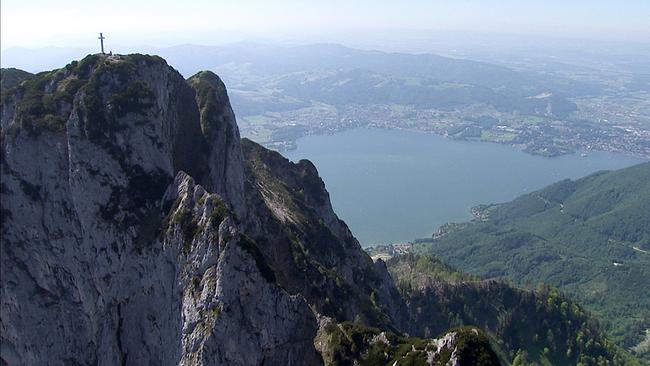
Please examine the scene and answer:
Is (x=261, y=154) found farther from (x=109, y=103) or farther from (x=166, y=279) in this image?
(x=166, y=279)

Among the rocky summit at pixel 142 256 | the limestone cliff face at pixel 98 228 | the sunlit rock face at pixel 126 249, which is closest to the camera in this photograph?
the rocky summit at pixel 142 256

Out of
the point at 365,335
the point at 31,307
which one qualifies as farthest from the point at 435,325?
the point at 31,307

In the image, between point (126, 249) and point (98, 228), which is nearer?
point (126, 249)

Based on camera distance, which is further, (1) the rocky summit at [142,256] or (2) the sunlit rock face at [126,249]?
(2) the sunlit rock face at [126,249]

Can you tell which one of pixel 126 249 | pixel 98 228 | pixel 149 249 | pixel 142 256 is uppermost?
pixel 98 228

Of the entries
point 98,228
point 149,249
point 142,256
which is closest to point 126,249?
point 142,256

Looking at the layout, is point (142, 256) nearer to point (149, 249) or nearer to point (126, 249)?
point (149, 249)

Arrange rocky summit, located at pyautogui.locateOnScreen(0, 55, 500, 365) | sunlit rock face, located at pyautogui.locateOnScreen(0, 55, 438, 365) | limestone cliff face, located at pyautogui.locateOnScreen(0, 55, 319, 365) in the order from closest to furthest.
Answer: rocky summit, located at pyautogui.locateOnScreen(0, 55, 500, 365) → sunlit rock face, located at pyautogui.locateOnScreen(0, 55, 438, 365) → limestone cliff face, located at pyautogui.locateOnScreen(0, 55, 319, 365)

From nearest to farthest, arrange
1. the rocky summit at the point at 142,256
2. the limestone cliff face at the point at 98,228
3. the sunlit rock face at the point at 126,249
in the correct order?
the rocky summit at the point at 142,256
the sunlit rock face at the point at 126,249
the limestone cliff face at the point at 98,228

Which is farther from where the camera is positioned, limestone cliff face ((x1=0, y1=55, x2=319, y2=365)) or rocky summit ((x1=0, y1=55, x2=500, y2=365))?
limestone cliff face ((x1=0, y1=55, x2=319, y2=365))
